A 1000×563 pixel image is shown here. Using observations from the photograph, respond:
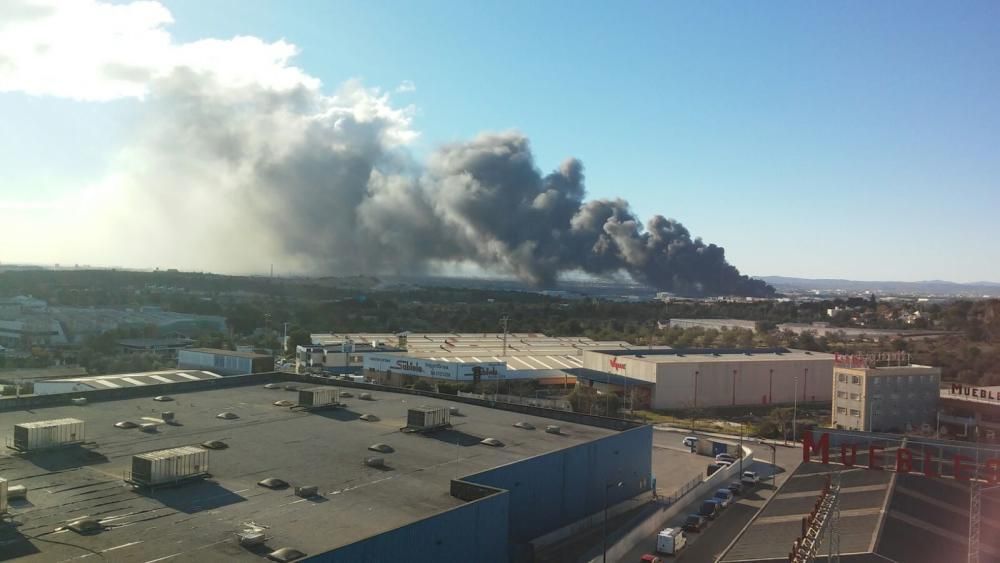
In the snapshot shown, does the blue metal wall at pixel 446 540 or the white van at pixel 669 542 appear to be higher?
the blue metal wall at pixel 446 540

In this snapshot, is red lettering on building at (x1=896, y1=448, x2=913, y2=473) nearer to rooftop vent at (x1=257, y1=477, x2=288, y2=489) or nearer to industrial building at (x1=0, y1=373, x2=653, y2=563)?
industrial building at (x1=0, y1=373, x2=653, y2=563)

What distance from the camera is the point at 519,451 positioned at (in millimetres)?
11570

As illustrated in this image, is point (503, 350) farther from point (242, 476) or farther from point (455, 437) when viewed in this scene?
point (242, 476)

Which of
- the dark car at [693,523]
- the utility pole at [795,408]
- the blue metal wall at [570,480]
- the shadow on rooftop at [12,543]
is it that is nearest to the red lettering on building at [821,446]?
the dark car at [693,523]

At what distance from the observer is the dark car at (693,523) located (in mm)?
12969

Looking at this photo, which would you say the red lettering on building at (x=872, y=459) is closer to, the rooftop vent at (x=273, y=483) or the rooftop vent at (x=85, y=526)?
the rooftop vent at (x=273, y=483)

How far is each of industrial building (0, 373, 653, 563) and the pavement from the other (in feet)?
3.65

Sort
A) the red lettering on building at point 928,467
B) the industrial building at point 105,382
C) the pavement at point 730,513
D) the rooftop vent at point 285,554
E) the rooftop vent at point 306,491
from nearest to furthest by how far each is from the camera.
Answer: the rooftop vent at point 285,554 < the rooftop vent at point 306,491 < the pavement at point 730,513 < the red lettering on building at point 928,467 < the industrial building at point 105,382

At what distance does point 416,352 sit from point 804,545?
2461cm

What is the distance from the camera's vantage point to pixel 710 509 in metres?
13.9

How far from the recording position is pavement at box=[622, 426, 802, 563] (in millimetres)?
11617

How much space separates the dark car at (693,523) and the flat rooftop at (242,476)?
2.14 meters

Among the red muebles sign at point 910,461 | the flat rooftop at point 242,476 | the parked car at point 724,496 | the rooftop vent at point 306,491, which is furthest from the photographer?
the parked car at point 724,496

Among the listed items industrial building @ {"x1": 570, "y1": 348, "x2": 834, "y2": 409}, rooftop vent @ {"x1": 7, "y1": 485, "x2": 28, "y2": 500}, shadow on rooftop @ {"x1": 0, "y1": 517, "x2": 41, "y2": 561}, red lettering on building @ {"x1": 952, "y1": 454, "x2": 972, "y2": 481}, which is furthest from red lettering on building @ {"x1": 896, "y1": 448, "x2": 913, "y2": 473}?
rooftop vent @ {"x1": 7, "y1": 485, "x2": 28, "y2": 500}
